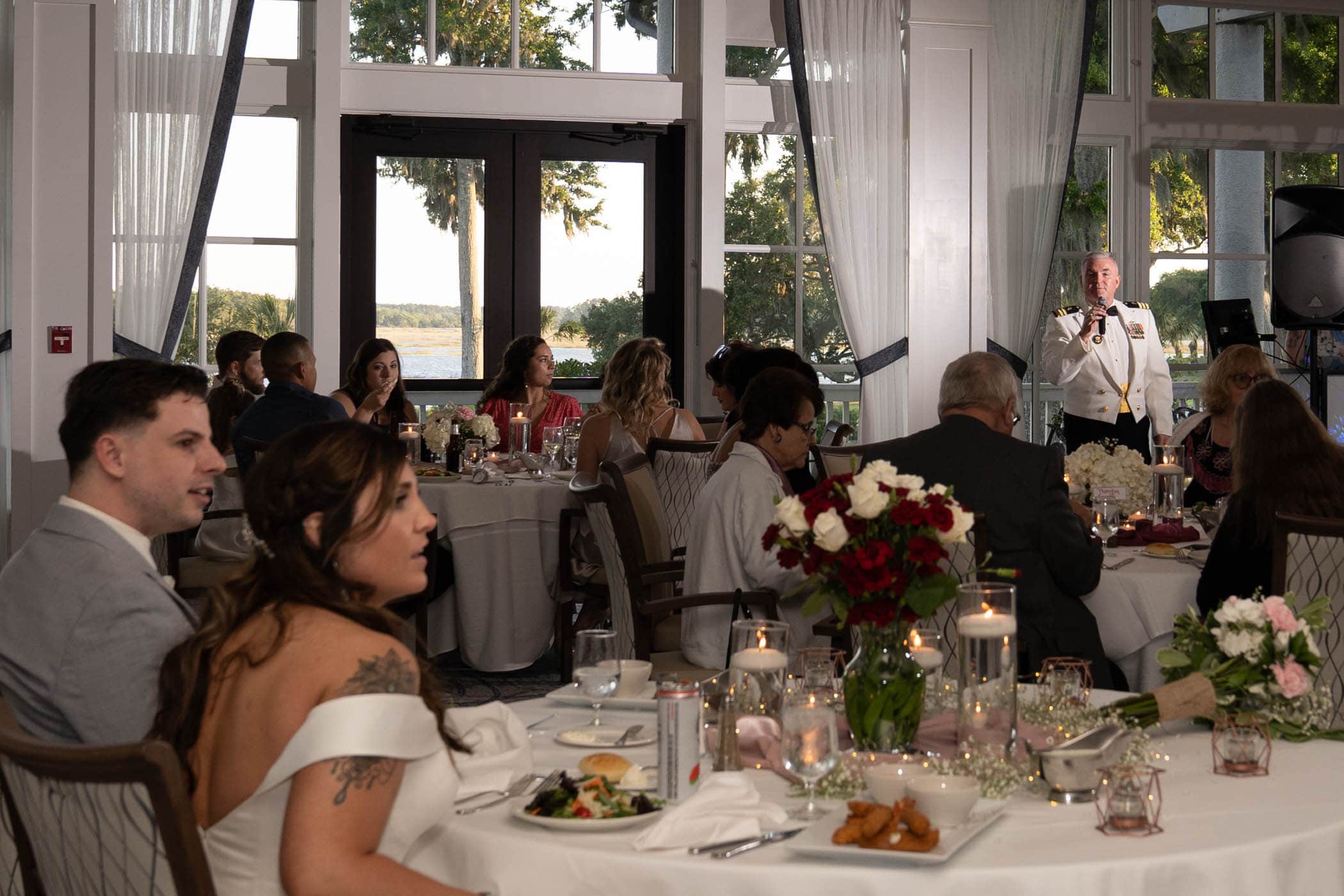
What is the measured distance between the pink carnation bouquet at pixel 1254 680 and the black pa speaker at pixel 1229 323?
619cm

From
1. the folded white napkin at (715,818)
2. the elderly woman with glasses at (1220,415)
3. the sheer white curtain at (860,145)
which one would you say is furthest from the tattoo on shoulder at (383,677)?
the sheer white curtain at (860,145)

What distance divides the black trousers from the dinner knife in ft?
20.1

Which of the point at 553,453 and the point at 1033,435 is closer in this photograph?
the point at 553,453

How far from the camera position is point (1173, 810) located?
1938 millimetres

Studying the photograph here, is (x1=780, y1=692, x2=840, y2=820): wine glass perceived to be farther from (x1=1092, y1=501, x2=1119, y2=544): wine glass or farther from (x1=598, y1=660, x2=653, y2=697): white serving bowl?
(x1=1092, y1=501, x2=1119, y2=544): wine glass

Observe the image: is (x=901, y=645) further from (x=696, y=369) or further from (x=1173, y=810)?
(x=696, y=369)

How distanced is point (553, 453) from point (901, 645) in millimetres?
4512

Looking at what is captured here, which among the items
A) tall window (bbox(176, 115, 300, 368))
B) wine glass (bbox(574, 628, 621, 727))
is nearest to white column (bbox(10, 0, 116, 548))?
tall window (bbox(176, 115, 300, 368))

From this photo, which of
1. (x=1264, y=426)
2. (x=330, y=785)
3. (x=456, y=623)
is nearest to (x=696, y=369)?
(x=456, y=623)

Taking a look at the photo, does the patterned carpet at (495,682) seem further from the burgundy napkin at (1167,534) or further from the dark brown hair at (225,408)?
the burgundy napkin at (1167,534)

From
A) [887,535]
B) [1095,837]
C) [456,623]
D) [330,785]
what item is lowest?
[456,623]

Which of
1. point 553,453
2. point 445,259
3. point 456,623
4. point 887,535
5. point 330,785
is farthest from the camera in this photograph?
point 445,259

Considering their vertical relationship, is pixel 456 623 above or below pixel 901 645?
below

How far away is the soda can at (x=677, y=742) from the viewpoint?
1.97 meters
